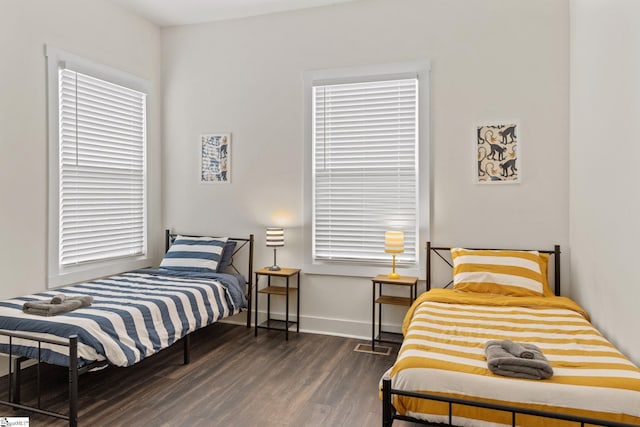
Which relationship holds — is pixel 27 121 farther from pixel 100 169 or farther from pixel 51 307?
pixel 51 307

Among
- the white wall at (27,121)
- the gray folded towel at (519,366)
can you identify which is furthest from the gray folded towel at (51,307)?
the gray folded towel at (519,366)

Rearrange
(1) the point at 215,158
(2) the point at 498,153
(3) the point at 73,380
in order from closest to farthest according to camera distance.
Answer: (3) the point at 73,380 → (2) the point at 498,153 → (1) the point at 215,158

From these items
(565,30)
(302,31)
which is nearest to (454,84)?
(565,30)

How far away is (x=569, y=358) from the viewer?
7.12 feet

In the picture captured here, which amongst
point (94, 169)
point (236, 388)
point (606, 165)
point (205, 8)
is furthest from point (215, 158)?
point (606, 165)

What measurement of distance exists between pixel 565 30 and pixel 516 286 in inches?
86.7

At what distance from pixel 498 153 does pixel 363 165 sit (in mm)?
1236

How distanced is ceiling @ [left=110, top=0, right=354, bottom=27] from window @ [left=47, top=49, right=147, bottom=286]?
0.73m

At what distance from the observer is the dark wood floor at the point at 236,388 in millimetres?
2650

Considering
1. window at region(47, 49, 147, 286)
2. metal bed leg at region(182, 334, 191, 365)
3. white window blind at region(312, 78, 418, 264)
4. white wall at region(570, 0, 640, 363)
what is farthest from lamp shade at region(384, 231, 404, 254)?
window at region(47, 49, 147, 286)

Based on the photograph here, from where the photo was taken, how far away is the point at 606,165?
2812 mm

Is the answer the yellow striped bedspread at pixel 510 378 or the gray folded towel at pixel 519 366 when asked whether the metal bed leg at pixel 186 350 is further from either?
the gray folded towel at pixel 519 366

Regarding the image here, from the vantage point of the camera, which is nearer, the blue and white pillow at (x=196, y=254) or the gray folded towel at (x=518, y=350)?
the gray folded towel at (x=518, y=350)

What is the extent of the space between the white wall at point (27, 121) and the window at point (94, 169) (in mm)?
92
